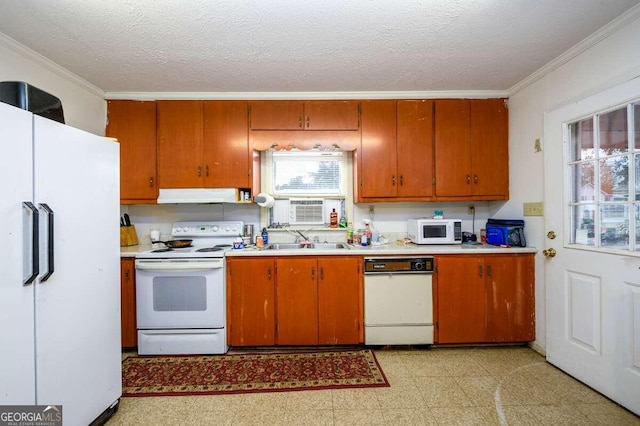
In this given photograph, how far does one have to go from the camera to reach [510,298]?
2570 mm

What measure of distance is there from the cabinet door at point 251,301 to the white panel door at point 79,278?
89 centimetres

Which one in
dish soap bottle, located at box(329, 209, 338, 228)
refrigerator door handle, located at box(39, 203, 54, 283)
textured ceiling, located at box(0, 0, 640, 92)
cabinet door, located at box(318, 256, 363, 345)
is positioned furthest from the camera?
dish soap bottle, located at box(329, 209, 338, 228)

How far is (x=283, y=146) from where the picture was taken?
112 inches

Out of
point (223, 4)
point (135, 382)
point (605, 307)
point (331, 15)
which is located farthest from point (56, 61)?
point (605, 307)

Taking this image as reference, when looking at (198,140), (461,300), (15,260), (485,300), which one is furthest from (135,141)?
(485,300)

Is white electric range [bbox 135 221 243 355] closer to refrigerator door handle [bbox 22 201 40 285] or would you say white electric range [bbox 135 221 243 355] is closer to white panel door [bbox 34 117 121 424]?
white panel door [bbox 34 117 121 424]

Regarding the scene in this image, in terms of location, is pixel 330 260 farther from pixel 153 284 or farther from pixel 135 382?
pixel 135 382

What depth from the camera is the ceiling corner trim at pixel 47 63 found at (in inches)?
77.3

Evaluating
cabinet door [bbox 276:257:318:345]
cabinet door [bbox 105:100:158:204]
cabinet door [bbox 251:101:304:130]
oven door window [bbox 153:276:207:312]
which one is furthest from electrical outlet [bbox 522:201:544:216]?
cabinet door [bbox 105:100:158:204]

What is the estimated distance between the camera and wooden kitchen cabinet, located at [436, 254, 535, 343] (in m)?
2.56

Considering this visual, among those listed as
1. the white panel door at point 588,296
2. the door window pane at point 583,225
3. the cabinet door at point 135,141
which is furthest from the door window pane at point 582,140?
the cabinet door at point 135,141

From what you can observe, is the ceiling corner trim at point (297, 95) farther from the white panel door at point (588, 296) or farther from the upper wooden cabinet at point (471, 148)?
the white panel door at point (588, 296)

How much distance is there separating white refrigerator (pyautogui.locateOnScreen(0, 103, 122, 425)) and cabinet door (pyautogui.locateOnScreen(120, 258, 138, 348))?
792 millimetres

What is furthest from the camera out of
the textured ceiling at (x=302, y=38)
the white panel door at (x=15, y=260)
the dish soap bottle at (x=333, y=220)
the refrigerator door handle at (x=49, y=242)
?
the dish soap bottle at (x=333, y=220)
